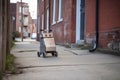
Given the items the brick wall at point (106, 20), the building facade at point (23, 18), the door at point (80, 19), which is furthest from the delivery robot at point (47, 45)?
the building facade at point (23, 18)

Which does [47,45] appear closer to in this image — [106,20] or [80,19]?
[106,20]

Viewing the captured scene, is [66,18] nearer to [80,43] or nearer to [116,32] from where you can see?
[80,43]

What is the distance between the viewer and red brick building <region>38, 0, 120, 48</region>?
12.7m

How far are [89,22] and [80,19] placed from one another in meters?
2.79

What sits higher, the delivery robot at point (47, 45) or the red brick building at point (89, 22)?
the red brick building at point (89, 22)

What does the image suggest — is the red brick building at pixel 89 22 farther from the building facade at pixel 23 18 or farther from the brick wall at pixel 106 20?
the building facade at pixel 23 18

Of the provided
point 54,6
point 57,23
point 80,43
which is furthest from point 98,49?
point 54,6

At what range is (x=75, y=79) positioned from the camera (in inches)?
283

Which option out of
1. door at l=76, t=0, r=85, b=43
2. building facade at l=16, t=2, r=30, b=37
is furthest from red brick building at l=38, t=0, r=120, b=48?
building facade at l=16, t=2, r=30, b=37

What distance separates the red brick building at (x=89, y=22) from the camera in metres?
12.7

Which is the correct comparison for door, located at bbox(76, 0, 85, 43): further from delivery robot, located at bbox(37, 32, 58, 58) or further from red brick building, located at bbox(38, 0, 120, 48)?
delivery robot, located at bbox(37, 32, 58, 58)

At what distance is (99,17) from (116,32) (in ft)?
7.02

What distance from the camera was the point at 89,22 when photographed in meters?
15.8

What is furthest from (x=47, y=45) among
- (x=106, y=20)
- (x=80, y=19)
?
(x=80, y=19)
